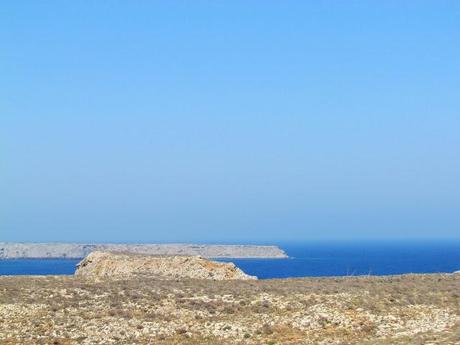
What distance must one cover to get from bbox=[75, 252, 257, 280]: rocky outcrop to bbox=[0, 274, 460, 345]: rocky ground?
9.59m

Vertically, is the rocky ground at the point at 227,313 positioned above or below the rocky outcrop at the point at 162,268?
below

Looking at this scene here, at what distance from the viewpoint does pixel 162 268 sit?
2036 inches

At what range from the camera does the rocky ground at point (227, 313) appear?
3123 cm

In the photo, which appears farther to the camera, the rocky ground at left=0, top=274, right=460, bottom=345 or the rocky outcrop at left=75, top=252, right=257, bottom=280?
the rocky outcrop at left=75, top=252, right=257, bottom=280

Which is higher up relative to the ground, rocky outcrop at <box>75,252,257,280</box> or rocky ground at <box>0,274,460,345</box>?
rocky outcrop at <box>75,252,257,280</box>

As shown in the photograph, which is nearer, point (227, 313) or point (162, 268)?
point (227, 313)

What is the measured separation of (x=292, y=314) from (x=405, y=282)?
11461mm

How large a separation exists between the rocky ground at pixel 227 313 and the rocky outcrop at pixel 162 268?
9.59 m

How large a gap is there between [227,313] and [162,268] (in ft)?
58.6

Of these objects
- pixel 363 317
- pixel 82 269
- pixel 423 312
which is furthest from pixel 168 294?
pixel 82 269

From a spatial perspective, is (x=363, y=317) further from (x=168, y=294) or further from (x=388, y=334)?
(x=168, y=294)

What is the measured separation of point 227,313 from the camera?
34.5m

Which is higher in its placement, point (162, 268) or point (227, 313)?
point (162, 268)

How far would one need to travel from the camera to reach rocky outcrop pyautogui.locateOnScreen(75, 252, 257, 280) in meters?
51.0
